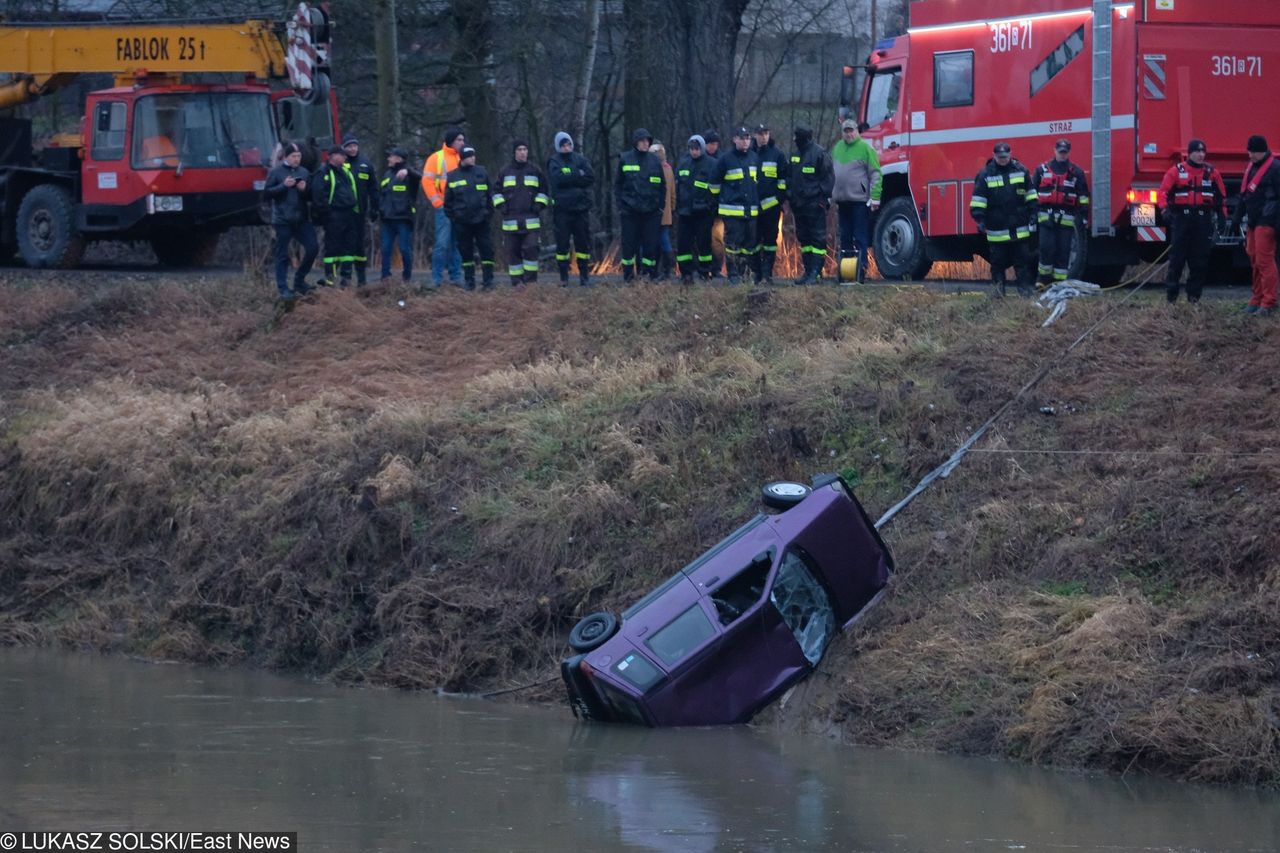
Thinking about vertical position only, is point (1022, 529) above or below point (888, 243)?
below

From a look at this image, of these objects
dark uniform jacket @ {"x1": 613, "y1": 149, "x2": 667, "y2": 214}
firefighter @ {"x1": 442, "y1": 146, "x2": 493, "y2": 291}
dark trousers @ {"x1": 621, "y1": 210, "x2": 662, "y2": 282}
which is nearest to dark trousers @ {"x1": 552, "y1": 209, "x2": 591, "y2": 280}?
dark trousers @ {"x1": 621, "y1": 210, "x2": 662, "y2": 282}

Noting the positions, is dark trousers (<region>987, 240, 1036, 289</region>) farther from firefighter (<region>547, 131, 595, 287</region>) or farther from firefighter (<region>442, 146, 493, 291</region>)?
firefighter (<region>442, 146, 493, 291</region>)

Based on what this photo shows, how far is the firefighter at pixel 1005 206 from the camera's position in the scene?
1565 centimetres

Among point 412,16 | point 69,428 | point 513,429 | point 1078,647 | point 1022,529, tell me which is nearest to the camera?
point 1078,647

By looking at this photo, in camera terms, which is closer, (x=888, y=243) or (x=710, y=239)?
(x=710, y=239)

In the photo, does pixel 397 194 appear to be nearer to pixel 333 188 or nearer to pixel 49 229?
pixel 333 188

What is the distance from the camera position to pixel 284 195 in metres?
17.7

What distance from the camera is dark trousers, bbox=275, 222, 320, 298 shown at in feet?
59.0

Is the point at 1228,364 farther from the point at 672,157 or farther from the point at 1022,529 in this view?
the point at 672,157

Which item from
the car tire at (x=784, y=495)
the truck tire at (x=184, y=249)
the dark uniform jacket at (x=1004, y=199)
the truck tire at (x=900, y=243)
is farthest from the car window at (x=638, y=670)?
the truck tire at (x=184, y=249)

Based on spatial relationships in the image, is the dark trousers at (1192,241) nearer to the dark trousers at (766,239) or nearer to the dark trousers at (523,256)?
the dark trousers at (766,239)

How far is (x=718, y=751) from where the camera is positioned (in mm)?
10242

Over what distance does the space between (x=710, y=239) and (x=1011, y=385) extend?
17.4 feet

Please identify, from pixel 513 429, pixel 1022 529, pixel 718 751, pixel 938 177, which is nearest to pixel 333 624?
pixel 513 429
